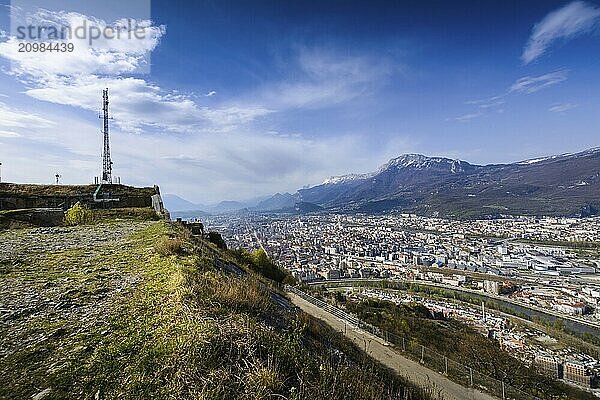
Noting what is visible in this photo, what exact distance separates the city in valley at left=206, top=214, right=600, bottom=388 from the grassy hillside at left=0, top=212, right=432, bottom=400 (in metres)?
23.6

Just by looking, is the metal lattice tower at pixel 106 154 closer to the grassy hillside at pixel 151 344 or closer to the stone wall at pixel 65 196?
the stone wall at pixel 65 196

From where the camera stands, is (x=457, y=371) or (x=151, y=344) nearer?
(x=151, y=344)

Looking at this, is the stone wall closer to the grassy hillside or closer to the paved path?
the grassy hillside

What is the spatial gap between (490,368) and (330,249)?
75235 mm

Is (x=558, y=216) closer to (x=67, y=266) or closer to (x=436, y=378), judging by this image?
(x=436, y=378)

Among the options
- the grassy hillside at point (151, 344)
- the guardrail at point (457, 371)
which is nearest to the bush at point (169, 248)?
the grassy hillside at point (151, 344)

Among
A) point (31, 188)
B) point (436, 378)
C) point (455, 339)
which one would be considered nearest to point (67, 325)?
point (436, 378)

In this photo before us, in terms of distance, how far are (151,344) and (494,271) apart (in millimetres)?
72507

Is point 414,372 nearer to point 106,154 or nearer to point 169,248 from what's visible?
point 169,248

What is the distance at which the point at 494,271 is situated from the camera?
62625mm

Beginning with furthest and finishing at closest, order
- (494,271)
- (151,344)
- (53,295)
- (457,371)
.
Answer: (494,271) < (457,371) < (53,295) < (151,344)

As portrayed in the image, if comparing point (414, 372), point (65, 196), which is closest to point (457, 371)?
point (414, 372)

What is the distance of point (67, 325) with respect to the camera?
3.89 m

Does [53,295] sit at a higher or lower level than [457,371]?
higher
